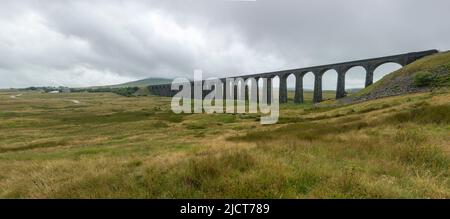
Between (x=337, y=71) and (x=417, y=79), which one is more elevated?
(x=337, y=71)

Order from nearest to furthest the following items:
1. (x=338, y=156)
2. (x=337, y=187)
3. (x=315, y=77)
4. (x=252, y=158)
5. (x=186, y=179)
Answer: (x=337, y=187) < (x=186, y=179) < (x=252, y=158) < (x=338, y=156) < (x=315, y=77)

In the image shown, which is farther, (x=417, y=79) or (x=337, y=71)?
(x=337, y=71)

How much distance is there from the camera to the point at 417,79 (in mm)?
37000

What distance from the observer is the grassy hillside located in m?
35.9

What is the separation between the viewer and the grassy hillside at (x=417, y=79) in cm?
3594

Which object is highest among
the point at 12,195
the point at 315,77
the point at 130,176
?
the point at 315,77

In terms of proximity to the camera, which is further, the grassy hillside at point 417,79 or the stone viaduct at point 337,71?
the stone viaduct at point 337,71

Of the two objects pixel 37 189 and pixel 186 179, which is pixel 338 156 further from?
pixel 37 189

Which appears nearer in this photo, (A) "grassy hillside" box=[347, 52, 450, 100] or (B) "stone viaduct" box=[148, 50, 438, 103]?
(A) "grassy hillside" box=[347, 52, 450, 100]
